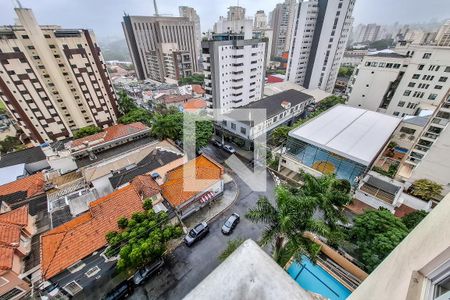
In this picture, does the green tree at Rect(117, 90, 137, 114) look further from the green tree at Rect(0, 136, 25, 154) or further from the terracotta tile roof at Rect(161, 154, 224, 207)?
the terracotta tile roof at Rect(161, 154, 224, 207)

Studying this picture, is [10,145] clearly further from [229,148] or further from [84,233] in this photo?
[229,148]

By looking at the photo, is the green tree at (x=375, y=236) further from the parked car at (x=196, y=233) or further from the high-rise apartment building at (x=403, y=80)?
the high-rise apartment building at (x=403, y=80)

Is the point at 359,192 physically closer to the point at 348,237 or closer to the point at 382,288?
the point at 348,237

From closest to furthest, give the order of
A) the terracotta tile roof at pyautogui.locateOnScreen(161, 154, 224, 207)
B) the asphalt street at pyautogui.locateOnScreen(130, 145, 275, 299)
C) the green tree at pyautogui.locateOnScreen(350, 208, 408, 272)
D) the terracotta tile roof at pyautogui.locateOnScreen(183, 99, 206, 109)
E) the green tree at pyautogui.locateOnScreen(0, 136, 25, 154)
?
1. the green tree at pyautogui.locateOnScreen(350, 208, 408, 272)
2. the asphalt street at pyautogui.locateOnScreen(130, 145, 275, 299)
3. the terracotta tile roof at pyautogui.locateOnScreen(161, 154, 224, 207)
4. the green tree at pyautogui.locateOnScreen(0, 136, 25, 154)
5. the terracotta tile roof at pyautogui.locateOnScreen(183, 99, 206, 109)

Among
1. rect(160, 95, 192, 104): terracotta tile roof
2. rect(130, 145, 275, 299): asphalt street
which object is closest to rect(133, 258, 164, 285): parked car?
rect(130, 145, 275, 299): asphalt street

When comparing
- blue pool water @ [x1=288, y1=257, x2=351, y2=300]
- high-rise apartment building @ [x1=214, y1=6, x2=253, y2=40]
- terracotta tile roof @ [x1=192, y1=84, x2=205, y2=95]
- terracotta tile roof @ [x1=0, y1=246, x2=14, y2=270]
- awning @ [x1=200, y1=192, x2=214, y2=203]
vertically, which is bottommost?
awning @ [x1=200, y1=192, x2=214, y2=203]

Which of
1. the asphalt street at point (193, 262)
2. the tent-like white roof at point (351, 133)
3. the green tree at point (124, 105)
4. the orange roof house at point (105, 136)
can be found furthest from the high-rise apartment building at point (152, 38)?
the asphalt street at point (193, 262)
